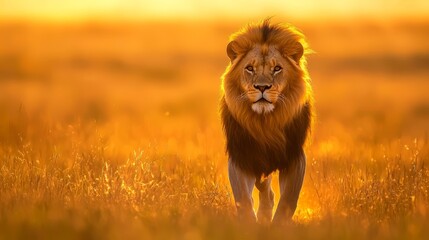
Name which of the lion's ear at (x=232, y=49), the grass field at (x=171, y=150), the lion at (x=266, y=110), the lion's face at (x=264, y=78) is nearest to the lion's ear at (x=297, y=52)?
the lion at (x=266, y=110)

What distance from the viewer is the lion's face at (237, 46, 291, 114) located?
608 centimetres

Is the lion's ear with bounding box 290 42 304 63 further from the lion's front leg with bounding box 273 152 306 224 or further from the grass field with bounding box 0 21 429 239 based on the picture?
the lion's front leg with bounding box 273 152 306 224

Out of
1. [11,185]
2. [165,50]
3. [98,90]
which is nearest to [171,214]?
[11,185]

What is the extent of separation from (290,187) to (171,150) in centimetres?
307

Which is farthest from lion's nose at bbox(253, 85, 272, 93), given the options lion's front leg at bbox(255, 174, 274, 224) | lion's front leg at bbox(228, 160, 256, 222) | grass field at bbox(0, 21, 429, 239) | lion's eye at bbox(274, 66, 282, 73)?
lion's front leg at bbox(255, 174, 274, 224)

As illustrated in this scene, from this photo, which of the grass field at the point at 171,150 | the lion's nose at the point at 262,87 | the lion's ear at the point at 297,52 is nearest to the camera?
the grass field at the point at 171,150

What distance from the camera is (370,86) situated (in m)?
21.3

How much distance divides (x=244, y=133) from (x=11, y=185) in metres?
1.58

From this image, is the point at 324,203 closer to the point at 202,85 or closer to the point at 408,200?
the point at 408,200

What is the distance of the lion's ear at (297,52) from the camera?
6.38 metres

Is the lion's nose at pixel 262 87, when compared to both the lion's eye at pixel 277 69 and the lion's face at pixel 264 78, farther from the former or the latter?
the lion's eye at pixel 277 69

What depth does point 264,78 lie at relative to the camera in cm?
609

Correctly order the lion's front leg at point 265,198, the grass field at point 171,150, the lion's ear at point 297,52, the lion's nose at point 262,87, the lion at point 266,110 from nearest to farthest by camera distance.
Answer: the grass field at point 171,150, the lion's nose at point 262,87, the lion at point 266,110, the lion's ear at point 297,52, the lion's front leg at point 265,198

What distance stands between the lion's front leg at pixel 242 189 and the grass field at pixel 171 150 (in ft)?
0.61
